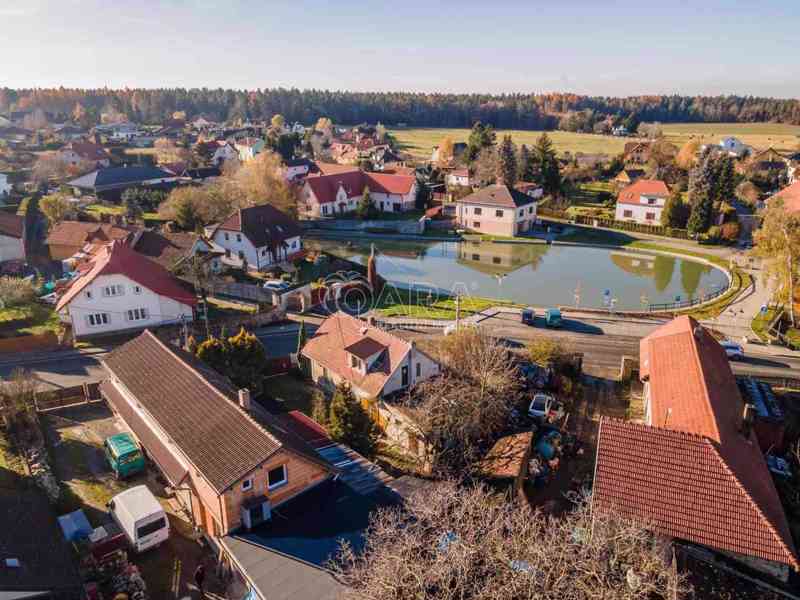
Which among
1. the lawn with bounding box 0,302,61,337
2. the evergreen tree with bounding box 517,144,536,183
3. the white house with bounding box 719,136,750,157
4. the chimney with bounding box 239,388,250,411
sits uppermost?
the white house with bounding box 719,136,750,157

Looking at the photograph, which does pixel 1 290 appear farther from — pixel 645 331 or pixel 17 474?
pixel 645 331

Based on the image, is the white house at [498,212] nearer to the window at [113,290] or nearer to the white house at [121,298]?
the white house at [121,298]

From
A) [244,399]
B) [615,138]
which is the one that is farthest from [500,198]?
[615,138]

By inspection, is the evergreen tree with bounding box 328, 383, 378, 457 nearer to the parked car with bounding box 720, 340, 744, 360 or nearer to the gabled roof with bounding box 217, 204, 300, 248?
the parked car with bounding box 720, 340, 744, 360

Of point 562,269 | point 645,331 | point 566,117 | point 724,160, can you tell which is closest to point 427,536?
point 645,331

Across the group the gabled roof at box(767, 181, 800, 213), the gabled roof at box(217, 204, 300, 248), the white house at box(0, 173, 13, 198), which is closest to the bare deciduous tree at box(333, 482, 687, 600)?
the gabled roof at box(217, 204, 300, 248)
